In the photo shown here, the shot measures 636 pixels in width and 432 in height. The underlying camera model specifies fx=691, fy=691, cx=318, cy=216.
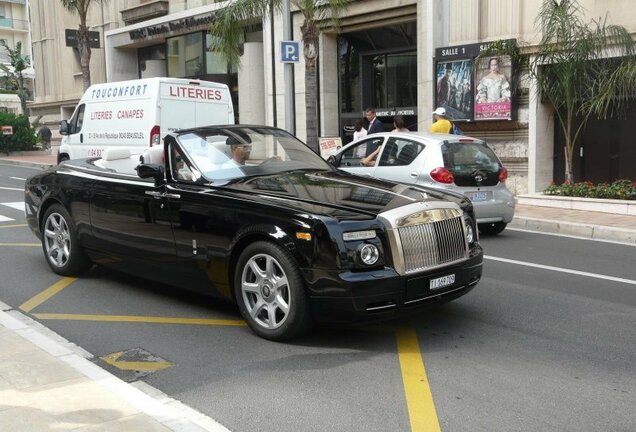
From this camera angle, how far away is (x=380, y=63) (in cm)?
2089

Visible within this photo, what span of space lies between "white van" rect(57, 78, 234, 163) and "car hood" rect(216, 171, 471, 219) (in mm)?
8907

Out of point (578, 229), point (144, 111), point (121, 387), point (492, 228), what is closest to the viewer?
point (121, 387)

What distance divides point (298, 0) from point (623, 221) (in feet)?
29.1

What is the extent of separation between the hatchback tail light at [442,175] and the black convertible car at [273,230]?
3.31 metres

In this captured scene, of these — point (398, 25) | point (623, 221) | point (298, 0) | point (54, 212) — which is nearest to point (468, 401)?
point (54, 212)

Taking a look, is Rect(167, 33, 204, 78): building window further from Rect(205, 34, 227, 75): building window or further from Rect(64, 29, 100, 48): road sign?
Rect(64, 29, 100, 48): road sign

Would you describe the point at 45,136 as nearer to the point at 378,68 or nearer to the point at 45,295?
the point at 378,68

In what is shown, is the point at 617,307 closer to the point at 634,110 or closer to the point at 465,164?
the point at 465,164

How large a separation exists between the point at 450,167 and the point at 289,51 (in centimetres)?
678

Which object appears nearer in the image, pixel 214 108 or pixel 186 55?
pixel 214 108

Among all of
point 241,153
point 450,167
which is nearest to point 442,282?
point 241,153

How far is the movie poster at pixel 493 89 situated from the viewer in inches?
637

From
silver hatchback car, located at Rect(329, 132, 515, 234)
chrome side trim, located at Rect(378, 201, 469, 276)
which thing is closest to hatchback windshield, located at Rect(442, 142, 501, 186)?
silver hatchback car, located at Rect(329, 132, 515, 234)

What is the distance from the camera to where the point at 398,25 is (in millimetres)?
19797
